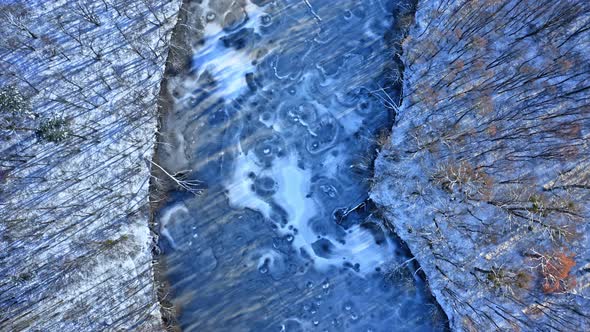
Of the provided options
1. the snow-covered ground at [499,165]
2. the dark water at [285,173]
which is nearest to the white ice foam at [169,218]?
the dark water at [285,173]

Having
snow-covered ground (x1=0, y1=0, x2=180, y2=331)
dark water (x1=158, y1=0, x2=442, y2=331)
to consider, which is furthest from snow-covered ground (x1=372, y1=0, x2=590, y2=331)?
snow-covered ground (x1=0, y1=0, x2=180, y2=331)

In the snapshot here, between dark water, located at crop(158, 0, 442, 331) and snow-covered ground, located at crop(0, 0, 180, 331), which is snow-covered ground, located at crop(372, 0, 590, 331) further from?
snow-covered ground, located at crop(0, 0, 180, 331)

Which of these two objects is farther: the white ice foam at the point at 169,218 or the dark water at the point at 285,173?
the white ice foam at the point at 169,218

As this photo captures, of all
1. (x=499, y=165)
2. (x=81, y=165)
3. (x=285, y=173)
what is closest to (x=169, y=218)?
(x=81, y=165)

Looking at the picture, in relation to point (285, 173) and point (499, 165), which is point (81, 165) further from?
point (499, 165)

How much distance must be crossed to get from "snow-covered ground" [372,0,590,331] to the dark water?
0.75 metres

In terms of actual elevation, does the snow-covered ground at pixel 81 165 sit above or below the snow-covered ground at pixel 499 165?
above

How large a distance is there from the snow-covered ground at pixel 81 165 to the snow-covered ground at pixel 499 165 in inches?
253

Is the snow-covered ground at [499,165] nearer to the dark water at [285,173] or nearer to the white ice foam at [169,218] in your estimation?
the dark water at [285,173]

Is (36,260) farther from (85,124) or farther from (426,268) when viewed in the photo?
(426,268)

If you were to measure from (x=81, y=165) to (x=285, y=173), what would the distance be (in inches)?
209

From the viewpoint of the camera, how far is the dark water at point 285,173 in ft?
39.2

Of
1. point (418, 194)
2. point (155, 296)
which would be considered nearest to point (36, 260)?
point (155, 296)

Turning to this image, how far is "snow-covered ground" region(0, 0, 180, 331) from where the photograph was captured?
1182 cm
